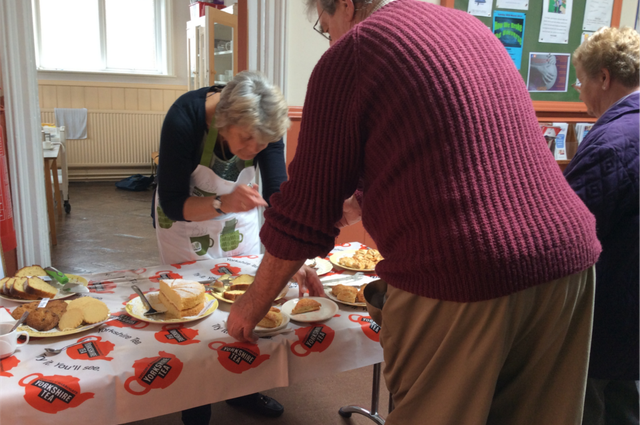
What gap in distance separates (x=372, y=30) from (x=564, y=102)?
3044 millimetres

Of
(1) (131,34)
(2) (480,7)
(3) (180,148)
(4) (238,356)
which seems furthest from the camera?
(1) (131,34)

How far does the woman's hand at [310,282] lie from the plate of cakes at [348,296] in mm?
39

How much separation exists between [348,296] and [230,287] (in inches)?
14.8

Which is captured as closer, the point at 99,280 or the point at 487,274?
the point at 487,274

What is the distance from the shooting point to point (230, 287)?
158 centimetres

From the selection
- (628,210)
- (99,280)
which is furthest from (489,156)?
(99,280)

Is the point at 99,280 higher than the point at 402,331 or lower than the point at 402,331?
lower

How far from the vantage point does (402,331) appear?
938 millimetres

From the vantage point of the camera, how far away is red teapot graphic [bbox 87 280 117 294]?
5.15ft

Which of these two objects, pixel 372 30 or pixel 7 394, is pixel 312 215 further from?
pixel 7 394

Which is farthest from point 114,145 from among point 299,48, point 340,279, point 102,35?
point 340,279

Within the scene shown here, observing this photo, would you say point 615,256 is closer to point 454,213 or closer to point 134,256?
point 454,213

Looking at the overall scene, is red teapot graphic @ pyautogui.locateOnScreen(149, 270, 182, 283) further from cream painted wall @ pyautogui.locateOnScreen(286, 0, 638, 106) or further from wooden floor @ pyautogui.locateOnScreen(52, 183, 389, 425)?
cream painted wall @ pyautogui.locateOnScreen(286, 0, 638, 106)

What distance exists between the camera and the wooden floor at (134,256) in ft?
7.28
